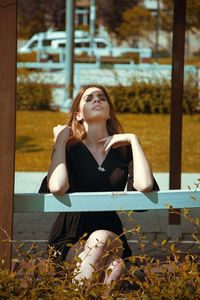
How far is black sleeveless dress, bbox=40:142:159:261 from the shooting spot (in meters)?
4.16

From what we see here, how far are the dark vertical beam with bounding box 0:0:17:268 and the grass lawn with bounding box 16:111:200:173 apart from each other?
21.5 feet

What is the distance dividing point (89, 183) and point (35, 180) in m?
4.87

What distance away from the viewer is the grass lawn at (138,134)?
10688 millimetres

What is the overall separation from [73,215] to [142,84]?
11.9 meters

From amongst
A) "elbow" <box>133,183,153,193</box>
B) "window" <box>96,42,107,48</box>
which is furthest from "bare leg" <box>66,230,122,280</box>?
"window" <box>96,42,107,48</box>

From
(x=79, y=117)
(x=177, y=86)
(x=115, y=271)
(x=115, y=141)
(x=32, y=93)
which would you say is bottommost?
(x=115, y=271)

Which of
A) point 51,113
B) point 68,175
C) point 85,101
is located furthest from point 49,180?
point 51,113

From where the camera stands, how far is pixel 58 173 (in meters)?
3.96

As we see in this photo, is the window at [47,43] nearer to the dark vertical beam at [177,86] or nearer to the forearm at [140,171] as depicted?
the dark vertical beam at [177,86]

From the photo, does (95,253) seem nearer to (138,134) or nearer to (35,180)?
(35,180)

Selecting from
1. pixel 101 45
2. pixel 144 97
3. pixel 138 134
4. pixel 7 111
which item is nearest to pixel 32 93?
pixel 144 97

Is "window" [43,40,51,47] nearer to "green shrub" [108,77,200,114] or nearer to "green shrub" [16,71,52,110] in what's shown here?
"green shrub" [16,71,52,110]

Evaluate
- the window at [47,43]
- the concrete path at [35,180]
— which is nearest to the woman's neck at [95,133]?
the concrete path at [35,180]

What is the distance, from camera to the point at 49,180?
154 inches
